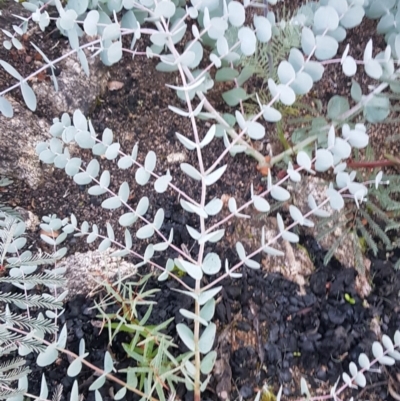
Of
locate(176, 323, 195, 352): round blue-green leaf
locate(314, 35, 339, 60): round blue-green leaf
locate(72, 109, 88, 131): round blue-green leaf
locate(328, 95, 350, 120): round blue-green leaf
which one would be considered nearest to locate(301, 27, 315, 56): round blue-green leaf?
locate(314, 35, 339, 60): round blue-green leaf

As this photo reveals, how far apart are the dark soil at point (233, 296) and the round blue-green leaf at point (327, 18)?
537 millimetres

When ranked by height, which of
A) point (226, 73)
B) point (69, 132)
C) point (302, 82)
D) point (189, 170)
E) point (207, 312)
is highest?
point (302, 82)

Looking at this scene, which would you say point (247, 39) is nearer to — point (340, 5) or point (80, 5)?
point (340, 5)

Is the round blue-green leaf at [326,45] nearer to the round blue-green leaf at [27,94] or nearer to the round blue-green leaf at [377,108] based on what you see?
A: the round blue-green leaf at [377,108]

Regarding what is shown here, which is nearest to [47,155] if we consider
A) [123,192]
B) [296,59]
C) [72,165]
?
[72,165]

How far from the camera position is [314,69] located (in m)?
0.80

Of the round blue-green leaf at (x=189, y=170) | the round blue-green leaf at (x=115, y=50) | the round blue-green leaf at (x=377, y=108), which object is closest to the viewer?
the round blue-green leaf at (x=189, y=170)

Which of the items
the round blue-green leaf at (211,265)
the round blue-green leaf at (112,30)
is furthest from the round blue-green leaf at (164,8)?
the round blue-green leaf at (211,265)

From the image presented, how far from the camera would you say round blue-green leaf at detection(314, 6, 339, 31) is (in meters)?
0.77

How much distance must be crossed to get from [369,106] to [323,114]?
0.28m

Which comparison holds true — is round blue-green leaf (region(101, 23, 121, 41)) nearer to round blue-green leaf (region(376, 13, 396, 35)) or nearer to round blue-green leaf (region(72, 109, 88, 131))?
round blue-green leaf (region(72, 109, 88, 131))

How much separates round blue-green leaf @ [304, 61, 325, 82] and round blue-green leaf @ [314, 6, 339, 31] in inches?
2.6

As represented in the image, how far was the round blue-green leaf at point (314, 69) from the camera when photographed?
0.78 metres

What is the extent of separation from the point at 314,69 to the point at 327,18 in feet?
0.29
